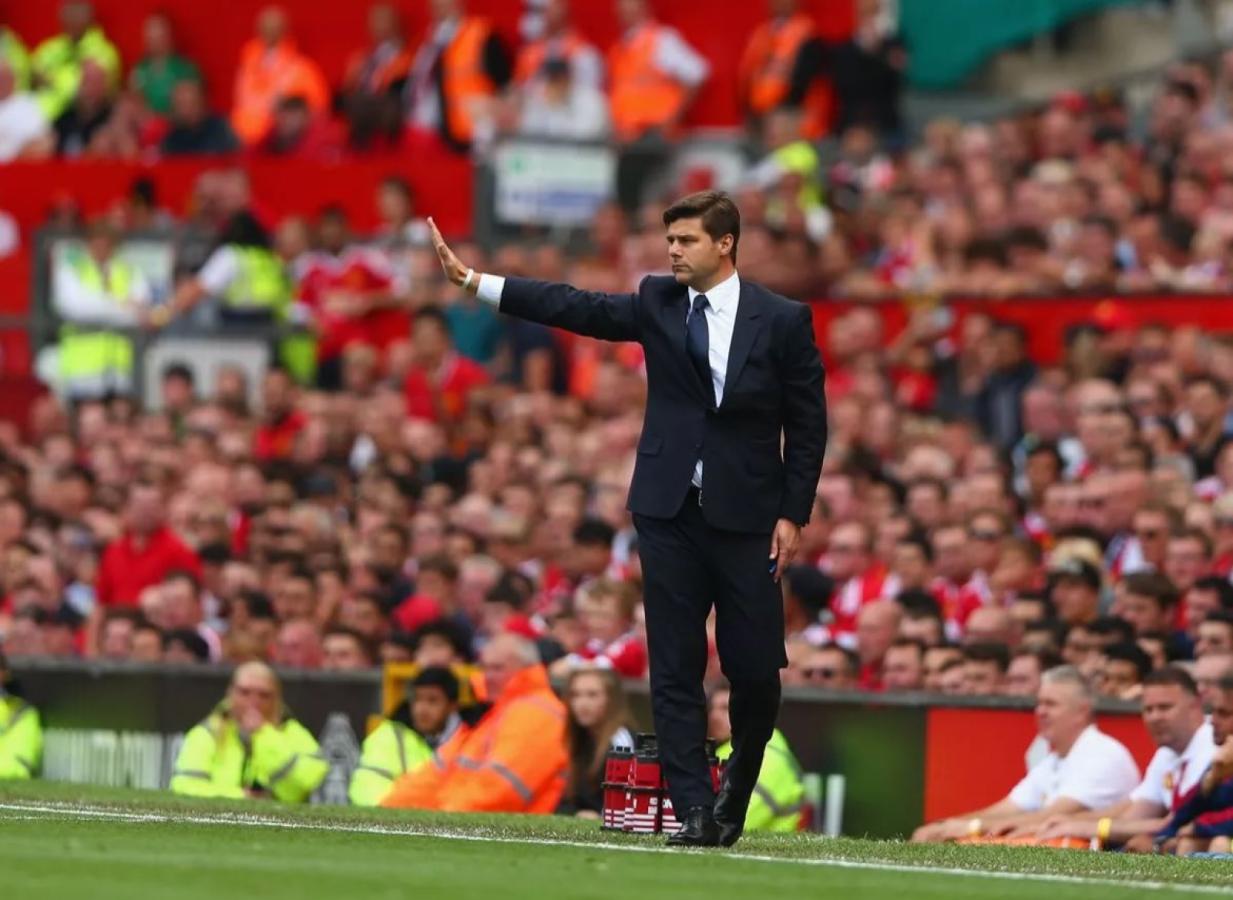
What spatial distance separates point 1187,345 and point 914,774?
4.30m

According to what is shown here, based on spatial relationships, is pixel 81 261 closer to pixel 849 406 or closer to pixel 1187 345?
pixel 849 406

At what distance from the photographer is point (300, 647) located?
17484 millimetres

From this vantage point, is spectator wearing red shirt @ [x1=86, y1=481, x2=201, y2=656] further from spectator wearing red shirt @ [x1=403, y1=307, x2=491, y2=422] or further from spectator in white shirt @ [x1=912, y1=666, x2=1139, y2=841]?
spectator in white shirt @ [x1=912, y1=666, x2=1139, y2=841]

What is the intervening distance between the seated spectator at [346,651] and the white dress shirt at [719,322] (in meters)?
6.27

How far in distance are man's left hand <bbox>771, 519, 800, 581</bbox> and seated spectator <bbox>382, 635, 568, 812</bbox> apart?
380 cm

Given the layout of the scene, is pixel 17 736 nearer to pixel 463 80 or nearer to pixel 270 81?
pixel 463 80

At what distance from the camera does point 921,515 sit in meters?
17.4

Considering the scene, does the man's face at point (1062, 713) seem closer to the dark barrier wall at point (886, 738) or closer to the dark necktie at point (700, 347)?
the dark barrier wall at point (886, 738)

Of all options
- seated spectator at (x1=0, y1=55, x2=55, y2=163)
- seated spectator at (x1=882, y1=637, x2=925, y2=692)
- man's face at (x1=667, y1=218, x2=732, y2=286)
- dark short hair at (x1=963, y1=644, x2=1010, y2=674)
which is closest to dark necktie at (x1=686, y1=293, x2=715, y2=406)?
man's face at (x1=667, y1=218, x2=732, y2=286)

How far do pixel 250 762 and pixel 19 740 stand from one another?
187 cm

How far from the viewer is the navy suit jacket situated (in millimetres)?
10711

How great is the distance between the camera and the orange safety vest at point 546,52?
2512 centimetres

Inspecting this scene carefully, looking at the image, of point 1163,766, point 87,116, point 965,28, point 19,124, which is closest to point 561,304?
point 1163,766

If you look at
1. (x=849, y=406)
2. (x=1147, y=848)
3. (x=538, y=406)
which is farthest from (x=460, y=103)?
(x=1147, y=848)
